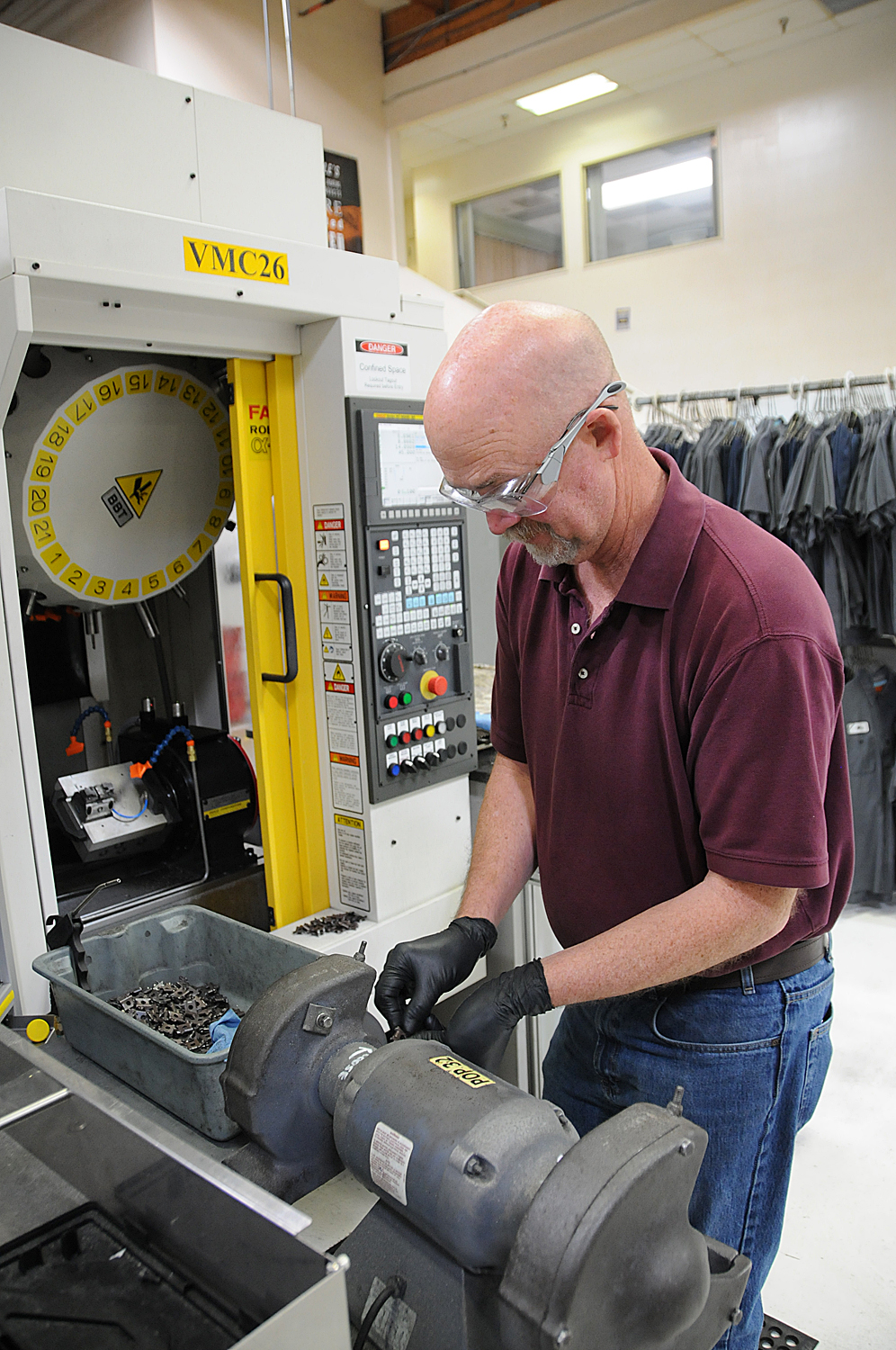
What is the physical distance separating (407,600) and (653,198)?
4380 millimetres

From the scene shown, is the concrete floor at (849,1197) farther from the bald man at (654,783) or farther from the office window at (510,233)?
the office window at (510,233)

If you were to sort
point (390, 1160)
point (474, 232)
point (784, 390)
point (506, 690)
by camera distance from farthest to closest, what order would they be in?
point (474, 232)
point (784, 390)
point (506, 690)
point (390, 1160)

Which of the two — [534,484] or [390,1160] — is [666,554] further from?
[390,1160]

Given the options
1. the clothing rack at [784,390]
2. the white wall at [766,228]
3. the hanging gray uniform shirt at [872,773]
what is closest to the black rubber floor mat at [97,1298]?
the hanging gray uniform shirt at [872,773]

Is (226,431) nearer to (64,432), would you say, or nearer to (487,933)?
(64,432)

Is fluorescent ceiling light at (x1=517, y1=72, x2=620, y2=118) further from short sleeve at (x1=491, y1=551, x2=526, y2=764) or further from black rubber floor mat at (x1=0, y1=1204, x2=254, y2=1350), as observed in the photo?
black rubber floor mat at (x1=0, y1=1204, x2=254, y2=1350)

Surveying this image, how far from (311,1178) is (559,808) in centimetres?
58

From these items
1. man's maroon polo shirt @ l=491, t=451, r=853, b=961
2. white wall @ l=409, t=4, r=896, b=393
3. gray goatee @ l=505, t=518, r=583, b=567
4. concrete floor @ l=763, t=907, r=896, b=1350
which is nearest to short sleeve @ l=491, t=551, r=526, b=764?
man's maroon polo shirt @ l=491, t=451, r=853, b=961

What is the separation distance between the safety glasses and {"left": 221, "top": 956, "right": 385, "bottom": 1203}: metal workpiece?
1.84ft

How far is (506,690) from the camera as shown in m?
1.54

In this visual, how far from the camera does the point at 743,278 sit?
16.3 feet

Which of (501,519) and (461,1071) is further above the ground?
(501,519)

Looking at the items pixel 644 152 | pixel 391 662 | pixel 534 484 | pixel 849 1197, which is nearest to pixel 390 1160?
pixel 534 484

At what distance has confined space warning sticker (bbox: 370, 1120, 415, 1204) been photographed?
74 cm
